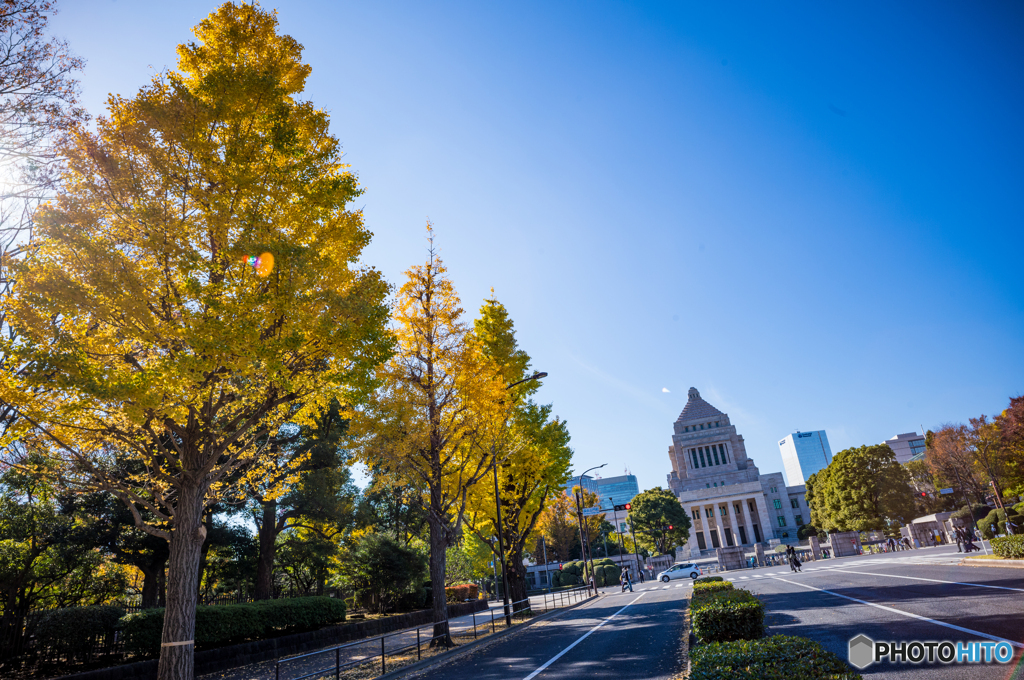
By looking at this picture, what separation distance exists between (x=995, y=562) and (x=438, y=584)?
20804 mm

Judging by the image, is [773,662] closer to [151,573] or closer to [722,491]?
[151,573]

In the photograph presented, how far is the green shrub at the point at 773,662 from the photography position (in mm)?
4230

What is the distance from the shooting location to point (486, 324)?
21859 millimetres

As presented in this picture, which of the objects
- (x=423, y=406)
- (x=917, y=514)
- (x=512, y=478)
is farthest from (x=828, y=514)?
(x=423, y=406)

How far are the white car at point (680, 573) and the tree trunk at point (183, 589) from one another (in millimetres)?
43034

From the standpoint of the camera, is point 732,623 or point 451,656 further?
point 451,656

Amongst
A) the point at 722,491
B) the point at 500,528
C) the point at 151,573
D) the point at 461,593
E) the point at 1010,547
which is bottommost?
the point at 461,593

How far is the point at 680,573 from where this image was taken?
150 ft

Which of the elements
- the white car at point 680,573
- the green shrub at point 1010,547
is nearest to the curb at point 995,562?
the green shrub at point 1010,547

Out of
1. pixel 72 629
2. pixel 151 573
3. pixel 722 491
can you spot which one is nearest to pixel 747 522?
pixel 722 491

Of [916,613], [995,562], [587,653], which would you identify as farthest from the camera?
[995,562]

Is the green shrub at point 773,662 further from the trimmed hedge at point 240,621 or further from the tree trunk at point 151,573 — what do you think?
the tree trunk at point 151,573

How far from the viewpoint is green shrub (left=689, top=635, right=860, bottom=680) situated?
167 inches

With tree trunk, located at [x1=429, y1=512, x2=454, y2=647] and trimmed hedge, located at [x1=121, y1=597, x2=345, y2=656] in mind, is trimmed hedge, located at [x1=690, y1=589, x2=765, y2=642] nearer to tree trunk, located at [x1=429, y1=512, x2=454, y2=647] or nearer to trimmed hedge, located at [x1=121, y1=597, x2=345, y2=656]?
tree trunk, located at [x1=429, y1=512, x2=454, y2=647]
